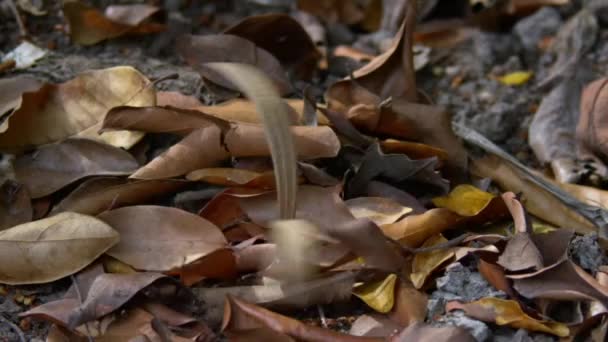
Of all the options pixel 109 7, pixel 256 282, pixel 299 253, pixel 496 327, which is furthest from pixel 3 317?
pixel 109 7

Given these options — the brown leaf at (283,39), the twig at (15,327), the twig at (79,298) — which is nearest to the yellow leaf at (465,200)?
the brown leaf at (283,39)

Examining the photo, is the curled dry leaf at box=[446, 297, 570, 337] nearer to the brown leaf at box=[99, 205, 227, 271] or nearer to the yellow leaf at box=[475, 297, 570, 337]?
the yellow leaf at box=[475, 297, 570, 337]

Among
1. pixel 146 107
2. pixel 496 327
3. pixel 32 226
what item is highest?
pixel 146 107

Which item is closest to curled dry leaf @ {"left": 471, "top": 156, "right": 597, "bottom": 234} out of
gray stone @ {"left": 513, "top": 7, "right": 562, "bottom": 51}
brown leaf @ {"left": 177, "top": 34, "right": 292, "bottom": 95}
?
brown leaf @ {"left": 177, "top": 34, "right": 292, "bottom": 95}

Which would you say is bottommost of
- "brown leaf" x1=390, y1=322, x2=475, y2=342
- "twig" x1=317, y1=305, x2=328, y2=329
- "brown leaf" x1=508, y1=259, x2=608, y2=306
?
"twig" x1=317, y1=305, x2=328, y2=329

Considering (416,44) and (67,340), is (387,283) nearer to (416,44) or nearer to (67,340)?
(67,340)

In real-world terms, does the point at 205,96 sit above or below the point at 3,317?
above

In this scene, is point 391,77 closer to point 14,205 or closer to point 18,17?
point 14,205
